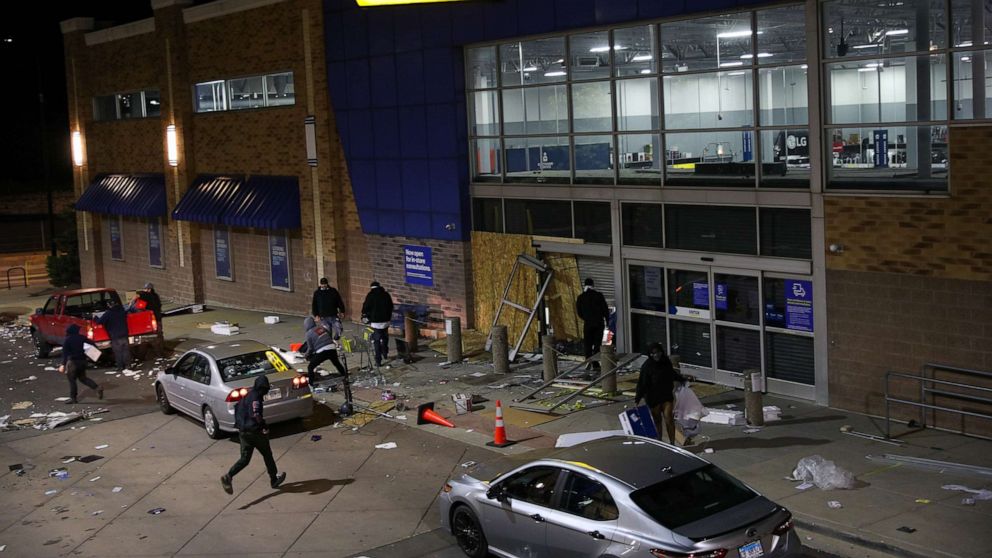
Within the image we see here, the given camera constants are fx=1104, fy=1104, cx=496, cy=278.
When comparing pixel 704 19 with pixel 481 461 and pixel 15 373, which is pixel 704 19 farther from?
pixel 15 373

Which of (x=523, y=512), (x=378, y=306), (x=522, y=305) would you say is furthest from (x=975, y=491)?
(x=378, y=306)

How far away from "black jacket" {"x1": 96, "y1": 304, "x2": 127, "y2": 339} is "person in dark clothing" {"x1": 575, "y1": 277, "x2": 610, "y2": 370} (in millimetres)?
10767

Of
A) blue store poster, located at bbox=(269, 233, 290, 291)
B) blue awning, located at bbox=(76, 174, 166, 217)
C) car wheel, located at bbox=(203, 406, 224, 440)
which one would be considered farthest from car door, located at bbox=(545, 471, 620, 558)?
blue awning, located at bbox=(76, 174, 166, 217)

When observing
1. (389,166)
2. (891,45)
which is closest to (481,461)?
(891,45)

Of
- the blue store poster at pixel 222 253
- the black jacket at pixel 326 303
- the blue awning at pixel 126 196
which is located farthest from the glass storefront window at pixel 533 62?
the blue awning at pixel 126 196

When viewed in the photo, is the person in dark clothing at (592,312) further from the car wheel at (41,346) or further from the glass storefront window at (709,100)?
the car wheel at (41,346)

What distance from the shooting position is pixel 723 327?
786 inches

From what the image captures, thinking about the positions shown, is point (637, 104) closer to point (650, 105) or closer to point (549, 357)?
point (650, 105)

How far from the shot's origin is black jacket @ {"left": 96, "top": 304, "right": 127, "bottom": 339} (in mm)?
24844

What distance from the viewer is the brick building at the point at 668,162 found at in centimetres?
1653

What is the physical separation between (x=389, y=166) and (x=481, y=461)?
1244cm

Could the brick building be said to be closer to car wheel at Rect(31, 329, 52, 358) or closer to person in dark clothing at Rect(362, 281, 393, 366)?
person in dark clothing at Rect(362, 281, 393, 366)

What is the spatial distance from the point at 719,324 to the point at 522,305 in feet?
17.3

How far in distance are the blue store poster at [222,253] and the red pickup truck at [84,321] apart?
6329mm
